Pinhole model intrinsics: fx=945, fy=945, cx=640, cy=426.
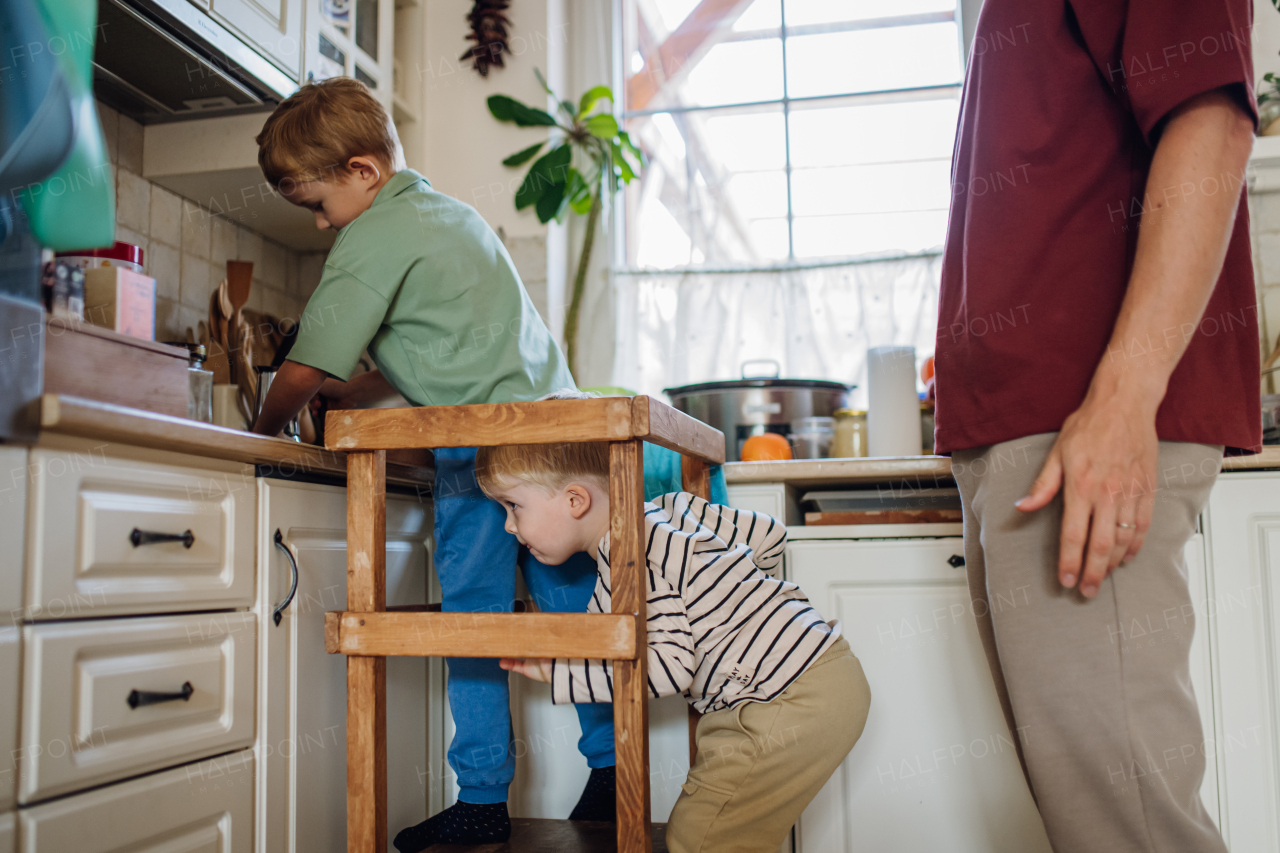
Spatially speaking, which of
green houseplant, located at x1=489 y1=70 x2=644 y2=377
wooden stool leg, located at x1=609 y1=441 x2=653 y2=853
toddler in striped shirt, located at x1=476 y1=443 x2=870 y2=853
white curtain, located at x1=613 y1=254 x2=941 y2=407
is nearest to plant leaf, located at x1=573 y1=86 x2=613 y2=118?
green houseplant, located at x1=489 y1=70 x2=644 y2=377

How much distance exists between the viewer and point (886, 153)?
7.66ft

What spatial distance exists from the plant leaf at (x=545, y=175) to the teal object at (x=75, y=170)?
3.67 feet

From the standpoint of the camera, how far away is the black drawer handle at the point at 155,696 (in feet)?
3.07

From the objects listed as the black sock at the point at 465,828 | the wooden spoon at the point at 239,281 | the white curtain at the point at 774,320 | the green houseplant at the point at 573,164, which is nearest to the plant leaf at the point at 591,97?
the green houseplant at the point at 573,164

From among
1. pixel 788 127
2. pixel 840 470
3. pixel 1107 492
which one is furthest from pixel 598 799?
pixel 788 127

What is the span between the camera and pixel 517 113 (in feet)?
7.35

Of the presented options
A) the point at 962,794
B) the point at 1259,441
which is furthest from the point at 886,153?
the point at 1259,441

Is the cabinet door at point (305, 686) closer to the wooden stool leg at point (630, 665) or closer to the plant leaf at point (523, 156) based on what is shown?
the wooden stool leg at point (630, 665)

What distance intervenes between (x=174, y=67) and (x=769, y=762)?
139 centimetres

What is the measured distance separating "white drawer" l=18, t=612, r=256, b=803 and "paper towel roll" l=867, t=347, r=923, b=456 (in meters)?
1.19

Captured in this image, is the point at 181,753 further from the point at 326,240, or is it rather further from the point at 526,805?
the point at 326,240

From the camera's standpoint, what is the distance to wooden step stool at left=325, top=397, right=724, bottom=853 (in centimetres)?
97

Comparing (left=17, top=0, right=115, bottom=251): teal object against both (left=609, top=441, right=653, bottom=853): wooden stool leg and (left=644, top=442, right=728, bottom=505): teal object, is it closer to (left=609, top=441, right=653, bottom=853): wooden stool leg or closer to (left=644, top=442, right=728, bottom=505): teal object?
(left=609, top=441, right=653, bottom=853): wooden stool leg

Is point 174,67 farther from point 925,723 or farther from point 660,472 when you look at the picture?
point 925,723
